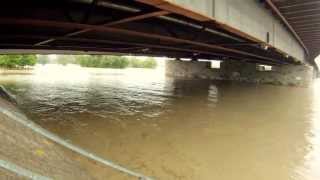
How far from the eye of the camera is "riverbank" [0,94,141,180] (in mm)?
3662

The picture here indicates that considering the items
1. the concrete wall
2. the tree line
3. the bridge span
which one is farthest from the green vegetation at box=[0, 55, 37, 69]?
the concrete wall

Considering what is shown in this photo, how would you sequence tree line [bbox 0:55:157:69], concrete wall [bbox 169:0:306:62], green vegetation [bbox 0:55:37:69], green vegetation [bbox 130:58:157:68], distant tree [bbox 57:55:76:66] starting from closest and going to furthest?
concrete wall [bbox 169:0:306:62] → green vegetation [bbox 0:55:37:69] → tree line [bbox 0:55:157:69] → green vegetation [bbox 130:58:157:68] → distant tree [bbox 57:55:76:66]

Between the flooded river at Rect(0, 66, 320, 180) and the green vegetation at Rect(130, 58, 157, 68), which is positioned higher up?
the green vegetation at Rect(130, 58, 157, 68)

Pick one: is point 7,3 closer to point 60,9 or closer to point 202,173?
point 60,9

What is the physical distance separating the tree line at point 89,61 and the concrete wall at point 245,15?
35.6 m

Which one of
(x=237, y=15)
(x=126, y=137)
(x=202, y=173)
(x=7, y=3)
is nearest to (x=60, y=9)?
(x=7, y=3)

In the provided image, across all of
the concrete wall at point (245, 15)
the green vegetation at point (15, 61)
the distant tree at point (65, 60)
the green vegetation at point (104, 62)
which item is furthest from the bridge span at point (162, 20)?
the distant tree at point (65, 60)

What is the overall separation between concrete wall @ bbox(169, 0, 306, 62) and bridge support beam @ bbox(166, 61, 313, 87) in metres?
19.6

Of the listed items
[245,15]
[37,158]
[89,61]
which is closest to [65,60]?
[89,61]

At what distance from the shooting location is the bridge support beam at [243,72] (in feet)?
104

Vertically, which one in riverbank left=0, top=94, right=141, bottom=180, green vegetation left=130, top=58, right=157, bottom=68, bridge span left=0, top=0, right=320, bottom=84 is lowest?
riverbank left=0, top=94, right=141, bottom=180

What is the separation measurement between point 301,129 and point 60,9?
8.28 metres

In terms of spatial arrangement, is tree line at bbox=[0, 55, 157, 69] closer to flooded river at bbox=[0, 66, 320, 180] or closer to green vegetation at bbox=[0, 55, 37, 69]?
green vegetation at bbox=[0, 55, 37, 69]

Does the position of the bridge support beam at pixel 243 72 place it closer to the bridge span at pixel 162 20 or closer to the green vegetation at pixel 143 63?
the bridge span at pixel 162 20
